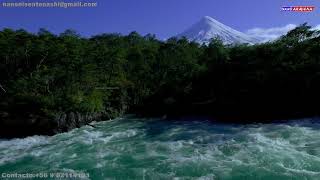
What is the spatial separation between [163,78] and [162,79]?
97 mm

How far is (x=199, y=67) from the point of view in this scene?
86.4 feet

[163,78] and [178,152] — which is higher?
[163,78]

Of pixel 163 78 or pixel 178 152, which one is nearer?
pixel 178 152

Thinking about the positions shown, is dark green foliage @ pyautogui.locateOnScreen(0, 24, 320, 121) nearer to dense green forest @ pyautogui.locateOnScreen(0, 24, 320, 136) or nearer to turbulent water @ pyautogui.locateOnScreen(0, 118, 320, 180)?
dense green forest @ pyautogui.locateOnScreen(0, 24, 320, 136)

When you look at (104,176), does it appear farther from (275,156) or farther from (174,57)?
(174,57)

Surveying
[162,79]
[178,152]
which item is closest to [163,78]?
[162,79]

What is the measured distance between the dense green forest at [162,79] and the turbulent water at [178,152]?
122 inches

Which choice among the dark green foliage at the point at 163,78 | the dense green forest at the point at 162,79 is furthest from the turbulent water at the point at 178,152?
the dark green foliage at the point at 163,78

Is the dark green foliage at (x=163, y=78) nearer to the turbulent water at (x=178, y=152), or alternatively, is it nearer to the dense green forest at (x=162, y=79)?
the dense green forest at (x=162, y=79)

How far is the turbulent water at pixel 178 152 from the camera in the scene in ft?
37.6

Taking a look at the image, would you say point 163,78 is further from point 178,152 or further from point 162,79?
point 178,152

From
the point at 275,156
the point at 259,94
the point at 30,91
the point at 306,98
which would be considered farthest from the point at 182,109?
the point at 275,156

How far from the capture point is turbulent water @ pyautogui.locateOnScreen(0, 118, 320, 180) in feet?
37.6

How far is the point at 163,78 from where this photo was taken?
27.7m
